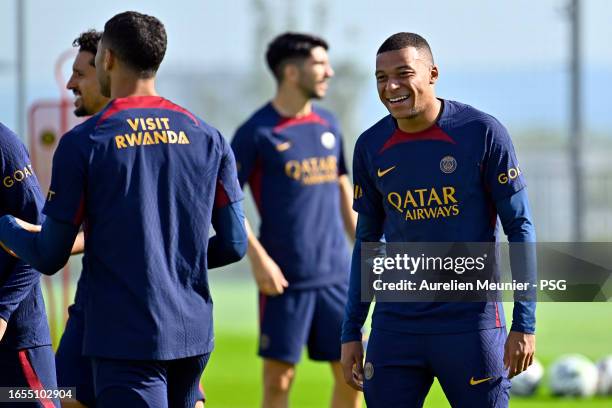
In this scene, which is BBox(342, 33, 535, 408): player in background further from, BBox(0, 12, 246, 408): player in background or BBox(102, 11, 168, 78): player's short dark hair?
BBox(102, 11, 168, 78): player's short dark hair

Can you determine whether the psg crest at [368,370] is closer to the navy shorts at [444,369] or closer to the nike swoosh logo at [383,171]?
the navy shorts at [444,369]

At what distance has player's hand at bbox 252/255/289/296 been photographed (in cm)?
792

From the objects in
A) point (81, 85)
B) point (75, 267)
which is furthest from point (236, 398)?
point (75, 267)

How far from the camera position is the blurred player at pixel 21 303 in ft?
16.7

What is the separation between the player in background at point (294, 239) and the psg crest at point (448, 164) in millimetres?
3086

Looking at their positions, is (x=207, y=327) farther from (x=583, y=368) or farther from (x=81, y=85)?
(x=583, y=368)

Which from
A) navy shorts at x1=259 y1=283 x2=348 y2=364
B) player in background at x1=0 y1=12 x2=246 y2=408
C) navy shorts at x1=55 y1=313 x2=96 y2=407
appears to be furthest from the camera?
navy shorts at x1=259 y1=283 x2=348 y2=364

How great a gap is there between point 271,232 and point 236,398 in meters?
2.72

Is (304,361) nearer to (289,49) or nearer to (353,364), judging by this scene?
(289,49)

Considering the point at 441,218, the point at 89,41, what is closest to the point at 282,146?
the point at 89,41

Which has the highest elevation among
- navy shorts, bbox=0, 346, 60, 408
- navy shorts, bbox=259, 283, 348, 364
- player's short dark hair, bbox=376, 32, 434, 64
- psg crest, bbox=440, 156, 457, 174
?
player's short dark hair, bbox=376, 32, 434, 64

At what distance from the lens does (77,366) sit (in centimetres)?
578

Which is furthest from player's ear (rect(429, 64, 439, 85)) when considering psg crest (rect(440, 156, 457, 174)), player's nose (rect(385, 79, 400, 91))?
psg crest (rect(440, 156, 457, 174))

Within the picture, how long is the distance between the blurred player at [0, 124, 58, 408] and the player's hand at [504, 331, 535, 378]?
5.95 feet
